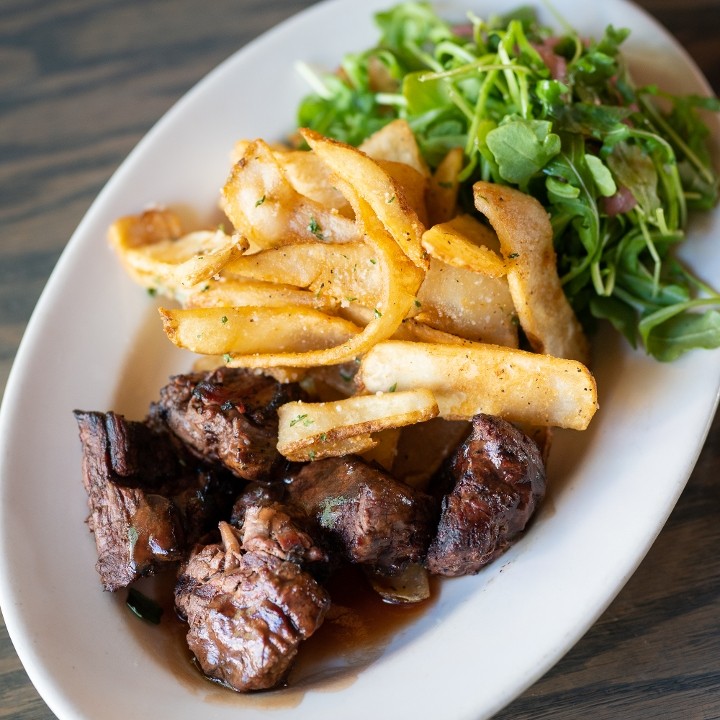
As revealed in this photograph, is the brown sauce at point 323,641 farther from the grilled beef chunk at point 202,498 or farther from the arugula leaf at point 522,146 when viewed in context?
the arugula leaf at point 522,146

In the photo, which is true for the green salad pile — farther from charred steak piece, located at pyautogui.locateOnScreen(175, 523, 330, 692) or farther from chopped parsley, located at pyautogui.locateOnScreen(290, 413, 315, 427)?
charred steak piece, located at pyautogui.locateOnScreen(175, 523, 330, 692)

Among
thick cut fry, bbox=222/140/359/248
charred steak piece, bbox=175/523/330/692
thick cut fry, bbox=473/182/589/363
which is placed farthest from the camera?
thick cut fry, bbox=222/140/359/248

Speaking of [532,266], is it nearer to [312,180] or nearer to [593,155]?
[593,155]

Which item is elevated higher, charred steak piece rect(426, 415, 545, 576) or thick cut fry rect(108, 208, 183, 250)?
thick cut fry rect(108, 208, 183, 250)

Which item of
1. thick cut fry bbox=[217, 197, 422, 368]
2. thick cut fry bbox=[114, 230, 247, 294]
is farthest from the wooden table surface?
thick cut fry bbox=[217, 197, 422, 368]

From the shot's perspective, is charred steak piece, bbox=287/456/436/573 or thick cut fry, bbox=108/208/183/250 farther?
thick cut fry, bbox=108/208/183/250

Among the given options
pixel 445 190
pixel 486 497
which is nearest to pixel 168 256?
pixel 445 190
